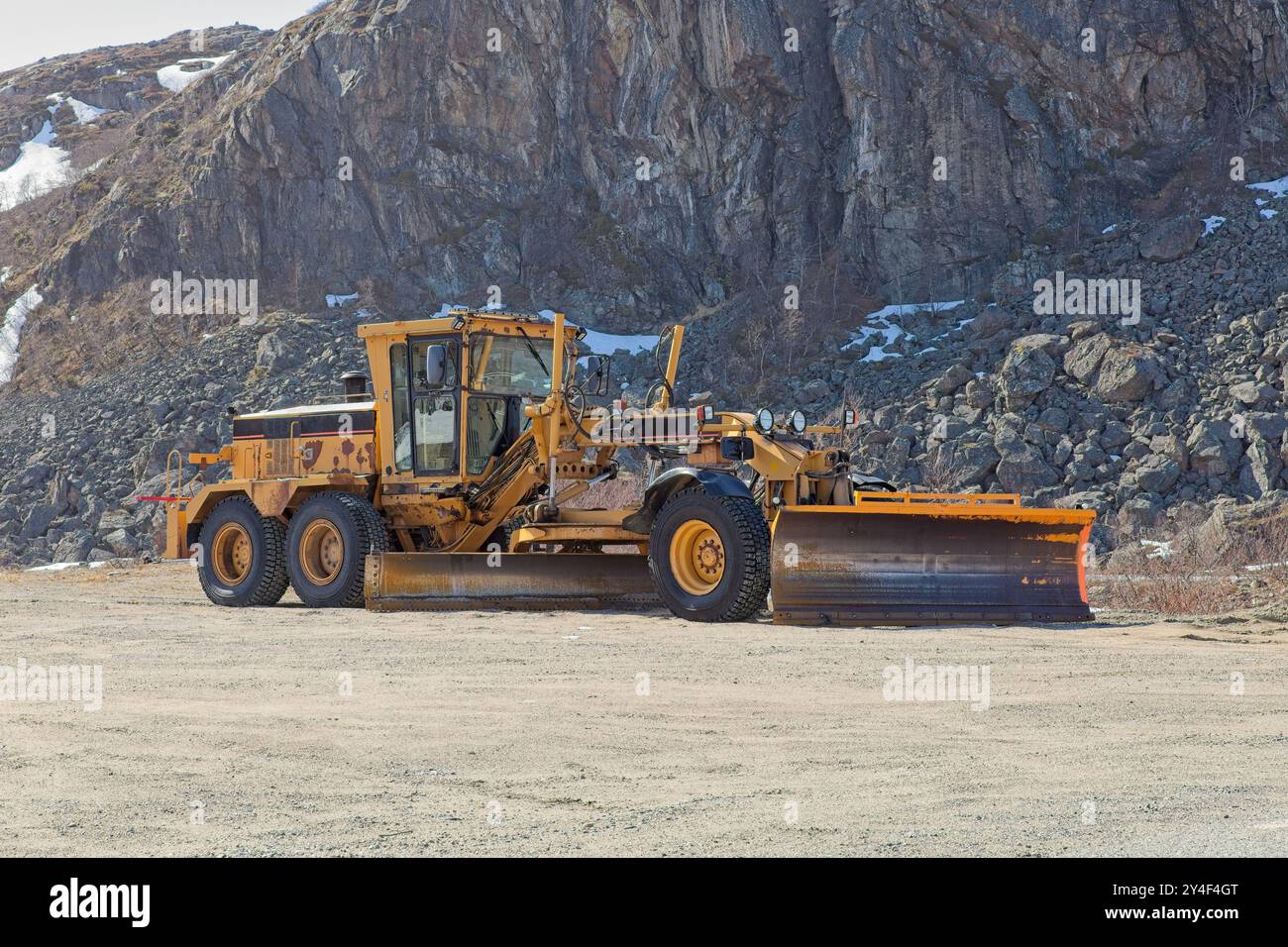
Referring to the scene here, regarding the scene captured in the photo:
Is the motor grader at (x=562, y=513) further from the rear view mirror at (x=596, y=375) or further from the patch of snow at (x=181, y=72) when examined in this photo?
the patch of snow at (x=181, y=72)

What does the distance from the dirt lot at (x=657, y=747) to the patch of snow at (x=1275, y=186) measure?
30.4 metres

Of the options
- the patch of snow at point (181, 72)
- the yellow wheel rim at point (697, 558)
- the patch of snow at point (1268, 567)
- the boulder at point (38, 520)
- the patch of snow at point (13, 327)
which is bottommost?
the boulder at point (38, 520)

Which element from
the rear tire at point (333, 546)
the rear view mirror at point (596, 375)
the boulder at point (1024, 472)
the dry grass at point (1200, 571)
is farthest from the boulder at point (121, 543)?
the dry grass at point (1200, 571)

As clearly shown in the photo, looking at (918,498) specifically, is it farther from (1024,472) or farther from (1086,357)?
(1086,357)

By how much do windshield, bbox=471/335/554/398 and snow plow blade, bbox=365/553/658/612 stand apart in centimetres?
209

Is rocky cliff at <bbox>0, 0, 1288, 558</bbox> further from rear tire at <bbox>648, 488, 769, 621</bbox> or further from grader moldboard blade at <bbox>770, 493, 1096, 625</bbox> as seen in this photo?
rear tire at <bbox>648, 488, 769, 621</bbox>

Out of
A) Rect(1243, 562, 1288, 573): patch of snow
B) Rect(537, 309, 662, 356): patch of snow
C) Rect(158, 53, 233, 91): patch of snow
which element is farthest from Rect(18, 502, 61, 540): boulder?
Rect(158, 53, 233, 91): patch of snow

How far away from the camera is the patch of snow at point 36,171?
65625mm

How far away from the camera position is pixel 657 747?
7086 millimetres

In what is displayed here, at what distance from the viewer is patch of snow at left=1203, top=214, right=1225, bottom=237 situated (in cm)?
3709

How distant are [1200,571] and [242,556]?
39.3 feet

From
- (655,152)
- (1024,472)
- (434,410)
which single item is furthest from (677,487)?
(655,152)

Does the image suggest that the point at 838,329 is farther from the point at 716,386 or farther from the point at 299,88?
the point at 299,88

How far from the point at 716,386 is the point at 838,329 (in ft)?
13.1
